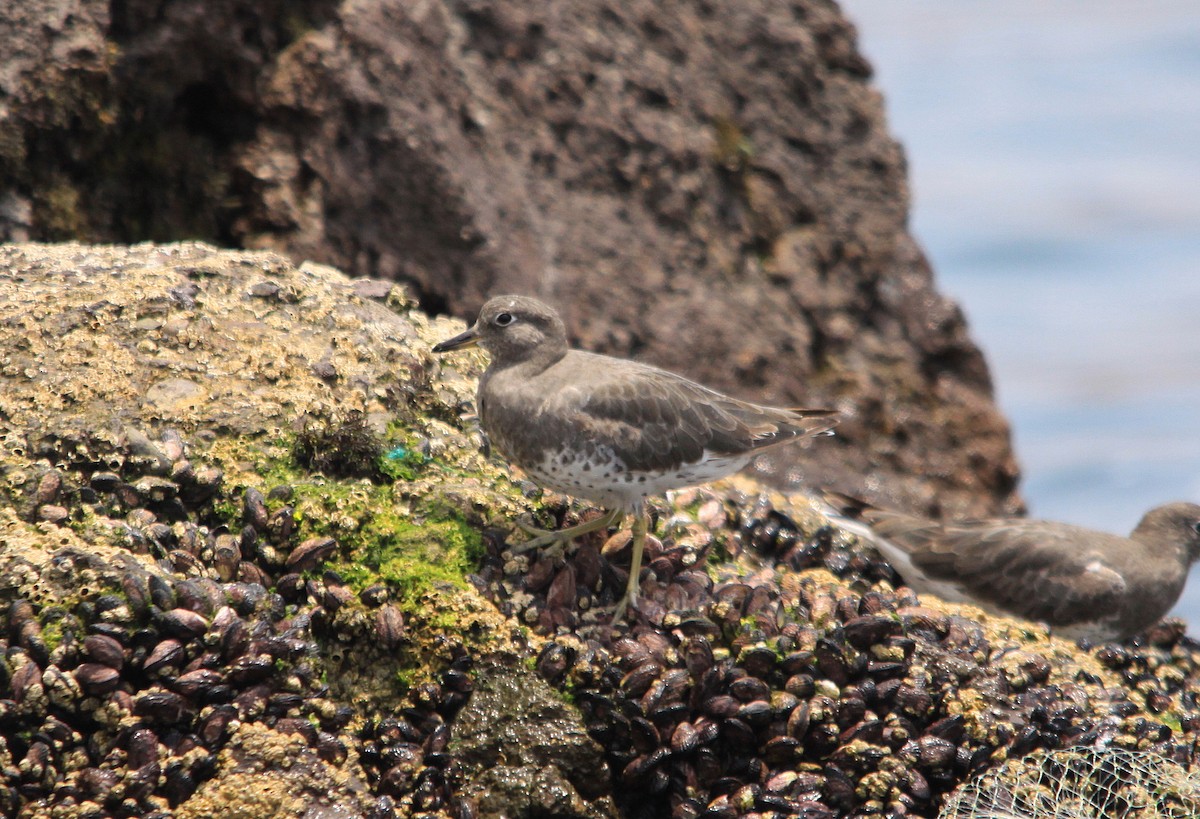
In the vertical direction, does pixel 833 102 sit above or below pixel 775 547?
above

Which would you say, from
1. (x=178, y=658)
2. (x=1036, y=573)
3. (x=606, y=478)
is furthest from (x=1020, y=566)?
(x=178, y=658)

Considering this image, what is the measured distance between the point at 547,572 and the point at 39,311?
2596 millimetres

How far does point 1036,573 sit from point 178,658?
4.66 metres

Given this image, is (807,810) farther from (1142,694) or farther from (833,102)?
(833,102)

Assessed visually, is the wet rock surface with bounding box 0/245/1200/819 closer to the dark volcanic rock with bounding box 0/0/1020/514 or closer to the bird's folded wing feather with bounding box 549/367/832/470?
the bird's folded wing feather with bounding box 549/367/832/470

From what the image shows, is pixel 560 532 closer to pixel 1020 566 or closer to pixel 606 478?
pixel 606 478

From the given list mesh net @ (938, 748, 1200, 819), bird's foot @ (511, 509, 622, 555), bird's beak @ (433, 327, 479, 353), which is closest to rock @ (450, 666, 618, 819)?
bird's foot @ (511, 509, 622, 555)

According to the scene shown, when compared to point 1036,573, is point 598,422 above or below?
above

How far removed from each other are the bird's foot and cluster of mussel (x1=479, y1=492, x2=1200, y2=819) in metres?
0.08

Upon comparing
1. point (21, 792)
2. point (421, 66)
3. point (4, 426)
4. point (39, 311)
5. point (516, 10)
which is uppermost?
point (516, 10)

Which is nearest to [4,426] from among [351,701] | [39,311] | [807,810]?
[39,311]

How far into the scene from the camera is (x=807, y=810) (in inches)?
193

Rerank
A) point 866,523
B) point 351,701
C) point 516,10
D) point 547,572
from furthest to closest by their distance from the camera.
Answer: point 516,10 → point 866,523 → point 547,572 → point 351,701

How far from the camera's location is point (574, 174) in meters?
8.86
